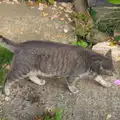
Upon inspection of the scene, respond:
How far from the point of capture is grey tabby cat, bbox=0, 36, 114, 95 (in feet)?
12.2

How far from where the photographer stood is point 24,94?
4133 millimetres

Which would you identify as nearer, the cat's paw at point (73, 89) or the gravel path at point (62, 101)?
the gravel path at point (62, 101)

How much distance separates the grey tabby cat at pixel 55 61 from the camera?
146 inches

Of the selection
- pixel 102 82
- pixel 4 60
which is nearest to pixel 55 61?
pixel 102 82

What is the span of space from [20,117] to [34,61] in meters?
0.68

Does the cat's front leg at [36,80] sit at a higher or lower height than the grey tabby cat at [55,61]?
lower

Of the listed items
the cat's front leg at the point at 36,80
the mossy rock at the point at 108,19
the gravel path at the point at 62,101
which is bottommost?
the gravel path at the point at 62,101

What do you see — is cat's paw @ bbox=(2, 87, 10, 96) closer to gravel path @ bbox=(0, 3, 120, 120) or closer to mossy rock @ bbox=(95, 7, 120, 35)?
gravel path @ bbox=(0, 3, 120, 120)

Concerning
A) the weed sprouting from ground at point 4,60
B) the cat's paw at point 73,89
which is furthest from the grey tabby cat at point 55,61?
the weed sprouting from ground at point 4,60

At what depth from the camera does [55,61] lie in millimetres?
3842

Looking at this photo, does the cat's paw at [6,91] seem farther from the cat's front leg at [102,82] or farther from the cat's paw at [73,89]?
the cat's front leg at [102,82]

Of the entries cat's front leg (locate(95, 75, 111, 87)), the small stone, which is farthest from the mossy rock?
cat's front leg (locate(95, 75, 111, 87))

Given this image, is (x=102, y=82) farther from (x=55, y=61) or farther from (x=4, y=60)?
(x=4, y=60)

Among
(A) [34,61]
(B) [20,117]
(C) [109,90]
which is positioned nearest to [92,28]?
(C) [109,90]
